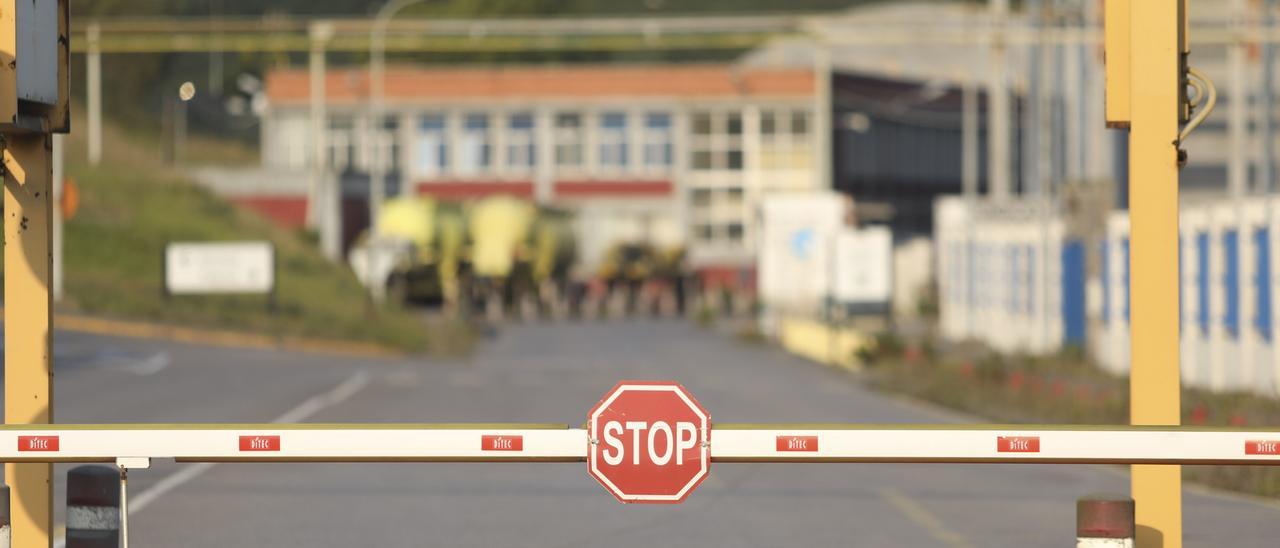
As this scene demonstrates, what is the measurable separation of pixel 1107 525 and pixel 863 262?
1962 inches

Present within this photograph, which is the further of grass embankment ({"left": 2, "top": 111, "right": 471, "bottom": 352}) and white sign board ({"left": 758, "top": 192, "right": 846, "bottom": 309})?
white sign board ({"left": 758, "top": 192, "right": 846, "bottom": 309})

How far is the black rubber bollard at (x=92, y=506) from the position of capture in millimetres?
10055

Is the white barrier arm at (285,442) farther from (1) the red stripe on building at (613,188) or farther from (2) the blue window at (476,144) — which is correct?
(2) the blue window at (476,144)

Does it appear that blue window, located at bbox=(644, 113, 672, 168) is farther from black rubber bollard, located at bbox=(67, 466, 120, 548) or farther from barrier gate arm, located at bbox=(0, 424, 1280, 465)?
barrier gate arm, located at bbox=(0, 424, 1280, 465)

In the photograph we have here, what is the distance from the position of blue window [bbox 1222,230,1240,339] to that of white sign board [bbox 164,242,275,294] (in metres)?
25.1

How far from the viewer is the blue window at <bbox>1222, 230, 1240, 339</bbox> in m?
31.5

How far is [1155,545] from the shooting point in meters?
10.1

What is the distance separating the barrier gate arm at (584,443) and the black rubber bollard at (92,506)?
431mm

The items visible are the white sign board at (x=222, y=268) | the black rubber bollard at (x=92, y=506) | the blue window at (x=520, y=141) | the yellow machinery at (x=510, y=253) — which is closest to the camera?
the black rubber bollard at (x=92, y=506)

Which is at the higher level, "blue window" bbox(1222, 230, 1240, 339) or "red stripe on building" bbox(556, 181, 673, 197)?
"red stripe on building" bbox(556, 181, 673, 197)

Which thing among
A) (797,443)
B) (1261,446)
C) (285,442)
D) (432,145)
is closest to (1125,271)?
(1261,446)

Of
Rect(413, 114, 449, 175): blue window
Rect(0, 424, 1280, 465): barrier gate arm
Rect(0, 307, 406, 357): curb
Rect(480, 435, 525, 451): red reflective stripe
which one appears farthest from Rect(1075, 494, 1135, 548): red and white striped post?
Rect(413, 114, 449, 175): blue window

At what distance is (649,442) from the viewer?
973cm

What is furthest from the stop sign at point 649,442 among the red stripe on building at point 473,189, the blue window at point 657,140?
the red stripe on building at point 473,189
